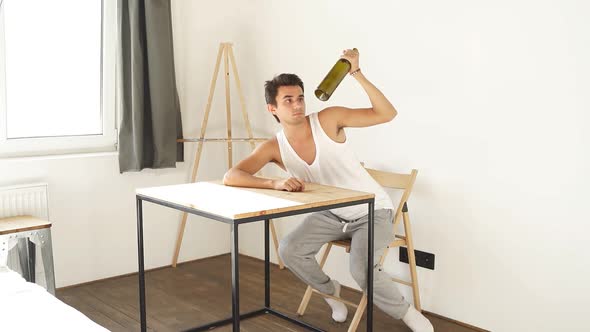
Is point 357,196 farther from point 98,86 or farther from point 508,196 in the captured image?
point 98,86

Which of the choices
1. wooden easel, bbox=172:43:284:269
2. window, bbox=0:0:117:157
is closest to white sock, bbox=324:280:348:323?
wooden easel, bbox=172:43:284:269

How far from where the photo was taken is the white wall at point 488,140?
284cm

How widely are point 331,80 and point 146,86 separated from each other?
1.83 metres

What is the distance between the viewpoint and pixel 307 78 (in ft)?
13.3

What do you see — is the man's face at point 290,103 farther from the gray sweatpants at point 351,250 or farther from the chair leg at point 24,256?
the chair leg at point 24,256

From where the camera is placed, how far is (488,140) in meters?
3.12

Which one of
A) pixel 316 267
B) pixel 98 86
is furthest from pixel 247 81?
pixel 316 267

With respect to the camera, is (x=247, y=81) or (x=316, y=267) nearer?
(x=316, y=267)

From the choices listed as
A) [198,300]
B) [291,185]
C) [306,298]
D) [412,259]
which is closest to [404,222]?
[412,259]

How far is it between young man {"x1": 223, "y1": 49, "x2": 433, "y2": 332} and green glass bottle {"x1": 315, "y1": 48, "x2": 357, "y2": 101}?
0.90 feet

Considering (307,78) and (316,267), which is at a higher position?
(307,78)

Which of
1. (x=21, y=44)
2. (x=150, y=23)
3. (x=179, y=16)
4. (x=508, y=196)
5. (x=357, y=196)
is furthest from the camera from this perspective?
(x=179, y=16)

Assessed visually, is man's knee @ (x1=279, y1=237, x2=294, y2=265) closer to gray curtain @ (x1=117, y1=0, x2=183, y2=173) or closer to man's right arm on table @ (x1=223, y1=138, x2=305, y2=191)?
man's right arm on table @ (x1=223, y1=138, x2=305, y2=191)

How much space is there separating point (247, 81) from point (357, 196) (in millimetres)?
2116
